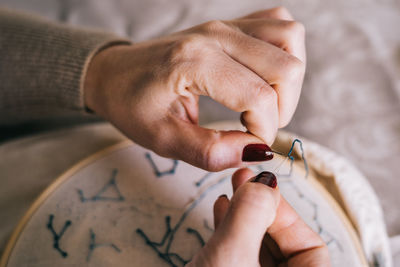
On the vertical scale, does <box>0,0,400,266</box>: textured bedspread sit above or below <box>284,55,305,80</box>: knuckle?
below

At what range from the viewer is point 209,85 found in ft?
1.15

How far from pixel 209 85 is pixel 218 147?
0.07 metres

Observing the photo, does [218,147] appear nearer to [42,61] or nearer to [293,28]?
[293,28]

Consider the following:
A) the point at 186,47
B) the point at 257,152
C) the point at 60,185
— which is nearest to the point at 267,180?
the point at 257,152

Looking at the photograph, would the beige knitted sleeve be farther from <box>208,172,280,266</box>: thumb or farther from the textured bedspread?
<box>208,172,280,266</box>: thumb

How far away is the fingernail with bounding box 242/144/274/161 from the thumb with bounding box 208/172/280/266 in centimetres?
5

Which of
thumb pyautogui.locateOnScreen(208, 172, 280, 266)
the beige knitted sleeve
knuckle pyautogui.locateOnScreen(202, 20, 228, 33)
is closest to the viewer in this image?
thumb pyautogui.locateOnScreen(208, 172, 280, 266)

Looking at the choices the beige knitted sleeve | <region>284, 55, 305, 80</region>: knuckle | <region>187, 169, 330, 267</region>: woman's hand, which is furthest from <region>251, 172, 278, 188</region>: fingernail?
the beige knitted sleeve

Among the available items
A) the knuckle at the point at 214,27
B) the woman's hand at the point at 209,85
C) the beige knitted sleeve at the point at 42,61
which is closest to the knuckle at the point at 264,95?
the woman's hand at the point at 209,85

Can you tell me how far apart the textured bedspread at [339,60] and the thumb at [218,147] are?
319 mm

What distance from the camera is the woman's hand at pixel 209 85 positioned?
35 cm

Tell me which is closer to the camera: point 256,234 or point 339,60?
point 256,234

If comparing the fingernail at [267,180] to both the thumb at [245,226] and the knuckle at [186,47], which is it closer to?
the thumb at [245,226]

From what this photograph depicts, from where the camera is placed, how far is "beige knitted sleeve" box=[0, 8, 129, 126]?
523 millimetres
